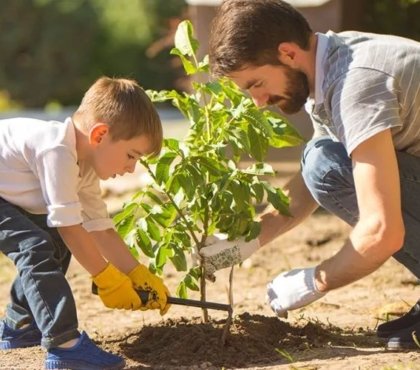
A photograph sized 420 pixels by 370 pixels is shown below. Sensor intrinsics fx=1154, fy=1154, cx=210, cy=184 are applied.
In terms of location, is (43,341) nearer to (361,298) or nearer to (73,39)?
(361,298)

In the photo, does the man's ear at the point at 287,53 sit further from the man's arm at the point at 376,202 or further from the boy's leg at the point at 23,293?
the boy's leg at the point at 23,293

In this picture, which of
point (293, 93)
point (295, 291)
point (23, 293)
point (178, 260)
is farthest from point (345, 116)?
point (23, 293)

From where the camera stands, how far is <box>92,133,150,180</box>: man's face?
3.48 m

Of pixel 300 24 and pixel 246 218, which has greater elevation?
pixel 300 24

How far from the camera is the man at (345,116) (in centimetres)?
332

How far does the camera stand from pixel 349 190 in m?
3.71

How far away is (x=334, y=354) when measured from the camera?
3578 millimetres

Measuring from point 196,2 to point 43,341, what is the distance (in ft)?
15.9

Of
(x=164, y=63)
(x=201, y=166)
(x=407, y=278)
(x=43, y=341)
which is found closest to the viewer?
(x=43, y=341)

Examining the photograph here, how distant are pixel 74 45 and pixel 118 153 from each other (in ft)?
44.5

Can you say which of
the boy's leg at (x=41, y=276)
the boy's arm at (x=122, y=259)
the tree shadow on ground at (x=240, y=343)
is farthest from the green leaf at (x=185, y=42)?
the tree shadow on ground at (x=240, y=343)

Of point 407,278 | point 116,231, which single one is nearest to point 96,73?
point 407,278

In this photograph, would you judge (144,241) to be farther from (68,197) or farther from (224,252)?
(68,197)

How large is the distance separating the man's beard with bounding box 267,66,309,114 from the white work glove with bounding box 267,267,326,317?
1.69 feet
